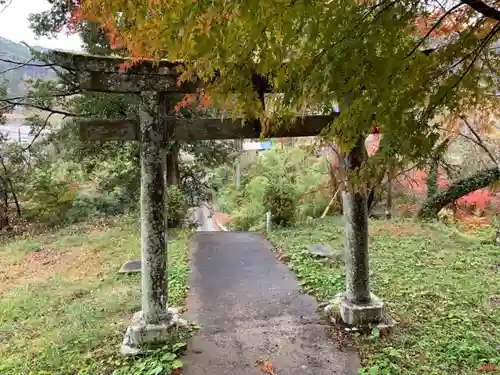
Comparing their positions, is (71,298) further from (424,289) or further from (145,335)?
(424,289)

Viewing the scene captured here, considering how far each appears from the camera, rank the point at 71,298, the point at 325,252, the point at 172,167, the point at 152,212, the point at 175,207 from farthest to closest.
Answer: the point at 172,167, the point at 175,207, the point at 325,252, the point at 71,298, the point at 152,212

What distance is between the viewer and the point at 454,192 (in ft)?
38.5

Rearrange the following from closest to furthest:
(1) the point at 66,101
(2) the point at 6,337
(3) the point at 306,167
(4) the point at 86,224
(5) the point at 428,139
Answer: (5) the point at 428,139
(2) the point at 6,337
(1) the point at 66,101
(4) the point at 86,224
(3) the point at 306,167

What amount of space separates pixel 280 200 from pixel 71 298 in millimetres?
6125

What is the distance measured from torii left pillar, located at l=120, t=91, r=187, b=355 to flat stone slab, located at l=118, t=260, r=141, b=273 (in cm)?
349

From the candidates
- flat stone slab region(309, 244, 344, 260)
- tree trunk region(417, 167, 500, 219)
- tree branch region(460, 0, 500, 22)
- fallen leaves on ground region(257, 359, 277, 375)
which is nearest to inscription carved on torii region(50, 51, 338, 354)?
fallen leaves on ground region(257, 359, 277, 375)

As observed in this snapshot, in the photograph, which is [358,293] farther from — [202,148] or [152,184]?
[202,148]

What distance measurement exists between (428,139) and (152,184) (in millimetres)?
2941

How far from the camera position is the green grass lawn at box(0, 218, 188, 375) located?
4.59 metres

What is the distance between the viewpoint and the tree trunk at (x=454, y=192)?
1109 cm

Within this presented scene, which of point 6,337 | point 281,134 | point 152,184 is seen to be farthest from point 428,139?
point 6,337

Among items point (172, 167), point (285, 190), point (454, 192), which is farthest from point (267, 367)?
point (454, 192)

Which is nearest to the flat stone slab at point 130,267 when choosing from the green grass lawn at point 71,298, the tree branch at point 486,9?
the green grass lawn at point 71,298

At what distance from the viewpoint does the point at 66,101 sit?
39.6 feet
